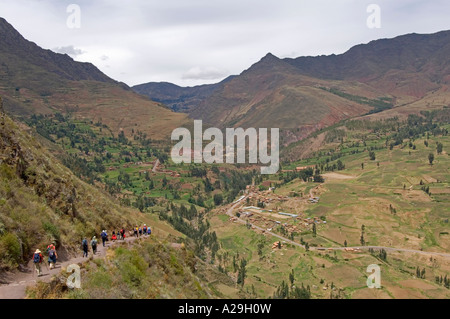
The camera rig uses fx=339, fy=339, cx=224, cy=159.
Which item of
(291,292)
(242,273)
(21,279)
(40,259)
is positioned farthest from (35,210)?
(242,273)

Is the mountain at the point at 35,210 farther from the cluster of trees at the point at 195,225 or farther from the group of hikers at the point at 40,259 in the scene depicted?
the cluster of trees at the point at 195,225

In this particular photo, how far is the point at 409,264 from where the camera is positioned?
103938 millimetres

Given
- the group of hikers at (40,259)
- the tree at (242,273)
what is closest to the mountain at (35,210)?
the group of hikers at (40,259)

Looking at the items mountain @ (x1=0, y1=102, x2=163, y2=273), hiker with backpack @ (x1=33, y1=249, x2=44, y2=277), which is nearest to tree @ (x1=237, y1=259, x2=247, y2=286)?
mountain @ (x1=0, y1=102, x2=163, y2=273)

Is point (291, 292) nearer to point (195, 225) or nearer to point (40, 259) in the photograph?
point (195, 225)

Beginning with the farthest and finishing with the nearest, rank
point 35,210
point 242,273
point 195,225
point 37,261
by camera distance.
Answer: point 195,225 → point 242,273 → point 35,210 → point 37,261

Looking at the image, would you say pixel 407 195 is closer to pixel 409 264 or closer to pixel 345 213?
pixel 345 213

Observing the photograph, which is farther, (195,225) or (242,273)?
(195,225)

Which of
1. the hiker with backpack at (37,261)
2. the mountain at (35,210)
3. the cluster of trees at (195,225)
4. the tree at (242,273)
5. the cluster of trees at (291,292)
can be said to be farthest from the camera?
the cluster of trees at (195,225)

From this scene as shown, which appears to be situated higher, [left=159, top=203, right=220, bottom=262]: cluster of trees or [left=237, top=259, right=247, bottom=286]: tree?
[left=159, top=203, right=220, bottom=262]: cluster of trees

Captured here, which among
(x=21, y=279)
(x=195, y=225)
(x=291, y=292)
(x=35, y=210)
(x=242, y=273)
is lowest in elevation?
(x=291, y=292)

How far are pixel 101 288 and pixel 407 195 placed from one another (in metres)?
160

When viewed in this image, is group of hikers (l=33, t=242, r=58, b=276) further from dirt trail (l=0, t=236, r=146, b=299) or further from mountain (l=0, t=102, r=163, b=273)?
mountain (l=0, t=102, r=163, b=273)

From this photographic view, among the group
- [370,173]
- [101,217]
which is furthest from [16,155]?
[370,173]
